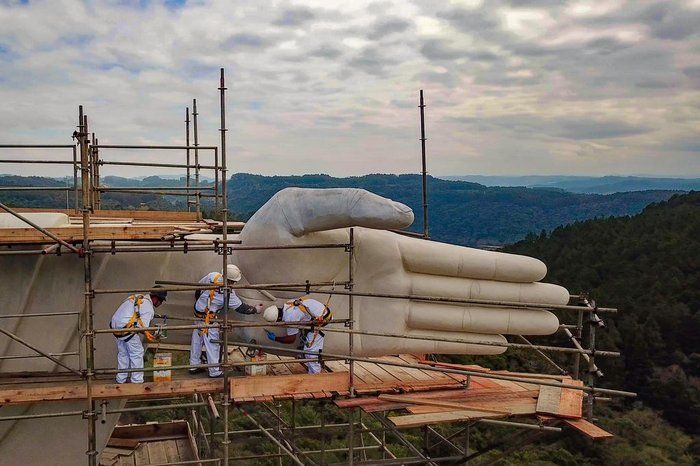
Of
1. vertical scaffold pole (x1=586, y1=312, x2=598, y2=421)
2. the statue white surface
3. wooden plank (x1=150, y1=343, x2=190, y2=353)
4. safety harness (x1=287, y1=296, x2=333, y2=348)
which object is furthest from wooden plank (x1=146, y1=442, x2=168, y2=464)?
vertical scaffold pole (x1=586, y1=312, x2=598, y2=421)

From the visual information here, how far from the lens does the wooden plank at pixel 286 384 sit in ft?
26.3

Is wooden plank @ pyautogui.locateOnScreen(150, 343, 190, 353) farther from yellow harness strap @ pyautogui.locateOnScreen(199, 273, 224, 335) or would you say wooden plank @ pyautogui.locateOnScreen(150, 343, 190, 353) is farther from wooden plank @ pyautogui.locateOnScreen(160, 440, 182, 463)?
wooden plank @ pyautogui.locateOnScreen(160, 440, 182, 463)

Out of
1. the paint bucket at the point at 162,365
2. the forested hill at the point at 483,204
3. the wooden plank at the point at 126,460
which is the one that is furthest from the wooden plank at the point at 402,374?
the forested hill at the point at 483,204

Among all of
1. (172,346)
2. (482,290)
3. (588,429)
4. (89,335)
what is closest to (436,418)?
(588,429)

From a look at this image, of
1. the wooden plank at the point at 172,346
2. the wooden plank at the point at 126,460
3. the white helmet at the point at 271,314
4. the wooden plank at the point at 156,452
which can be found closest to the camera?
the white helmet at the point at 271,314

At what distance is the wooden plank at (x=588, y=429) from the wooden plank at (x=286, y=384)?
2882mm

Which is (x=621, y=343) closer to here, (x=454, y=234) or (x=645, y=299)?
(x=645, y=299)

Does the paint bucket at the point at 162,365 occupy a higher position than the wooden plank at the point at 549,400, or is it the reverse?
the paint bucket at the point at 162,365

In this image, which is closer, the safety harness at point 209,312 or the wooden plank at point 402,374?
the safety harness at point 209,312

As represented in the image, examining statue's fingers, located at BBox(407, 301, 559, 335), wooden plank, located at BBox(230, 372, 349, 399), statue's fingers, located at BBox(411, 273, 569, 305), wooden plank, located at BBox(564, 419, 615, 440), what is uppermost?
statue's fingers, located at BBox(411, 273, 569, 305)

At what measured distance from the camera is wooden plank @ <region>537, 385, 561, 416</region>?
8312 mm

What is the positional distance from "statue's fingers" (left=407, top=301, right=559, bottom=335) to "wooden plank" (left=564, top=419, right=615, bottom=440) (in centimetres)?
156

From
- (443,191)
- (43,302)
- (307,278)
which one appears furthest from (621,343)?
(443,191)

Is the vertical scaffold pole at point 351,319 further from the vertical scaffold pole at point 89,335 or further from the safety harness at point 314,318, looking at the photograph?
the vertical scaffold pole at point 89,335
